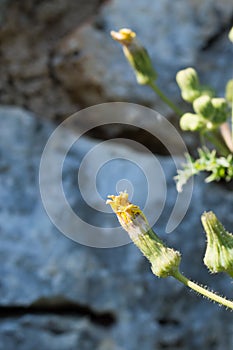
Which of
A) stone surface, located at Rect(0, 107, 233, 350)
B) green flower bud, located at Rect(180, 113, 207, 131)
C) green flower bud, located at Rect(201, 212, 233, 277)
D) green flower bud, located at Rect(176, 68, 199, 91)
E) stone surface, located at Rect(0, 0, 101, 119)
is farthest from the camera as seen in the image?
stone surface, located at Rect(0, 0, 101, 119)

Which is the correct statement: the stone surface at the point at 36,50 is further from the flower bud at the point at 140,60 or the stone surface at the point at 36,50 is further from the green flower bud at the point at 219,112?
the green flower bud at the point at 219,112

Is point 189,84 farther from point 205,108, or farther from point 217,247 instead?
point 217,247

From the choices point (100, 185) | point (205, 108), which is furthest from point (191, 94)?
point (100, 185)

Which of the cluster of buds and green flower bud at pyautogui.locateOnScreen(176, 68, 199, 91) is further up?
green flower bud at pyautogui.locateOnScreen(176, 68, 199, 91)

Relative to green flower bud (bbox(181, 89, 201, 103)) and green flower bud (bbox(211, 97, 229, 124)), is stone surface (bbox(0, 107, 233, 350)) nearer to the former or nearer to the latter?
green flower bud (bbox(181, 89, 201, 103))

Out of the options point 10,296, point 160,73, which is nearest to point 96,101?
point 160,73

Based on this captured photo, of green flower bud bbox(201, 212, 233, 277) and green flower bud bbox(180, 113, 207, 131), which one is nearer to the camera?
green flower bud bbox(201, 212, 233, 277)

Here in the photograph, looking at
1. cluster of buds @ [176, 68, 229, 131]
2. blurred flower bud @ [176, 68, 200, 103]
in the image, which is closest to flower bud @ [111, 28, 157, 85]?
blurred flower bud @ [176, 68, 200, 103]
